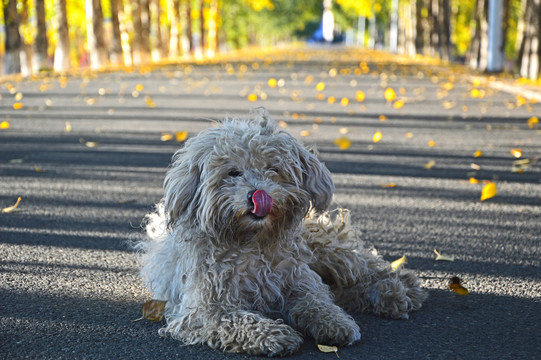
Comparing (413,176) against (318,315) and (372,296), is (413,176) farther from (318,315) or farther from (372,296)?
(318,315)

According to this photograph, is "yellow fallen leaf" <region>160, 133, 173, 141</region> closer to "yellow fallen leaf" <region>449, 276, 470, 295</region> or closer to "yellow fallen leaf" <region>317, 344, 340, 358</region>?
"yellow fallen leaf" <region>449, 276, 470, 295</region>

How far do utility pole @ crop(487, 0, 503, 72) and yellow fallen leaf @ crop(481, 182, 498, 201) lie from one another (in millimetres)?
16811

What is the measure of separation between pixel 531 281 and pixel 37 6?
26.3 meters

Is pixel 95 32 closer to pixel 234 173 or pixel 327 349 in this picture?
pixel 234 173

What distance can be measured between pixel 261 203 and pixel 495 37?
2187 centimetres

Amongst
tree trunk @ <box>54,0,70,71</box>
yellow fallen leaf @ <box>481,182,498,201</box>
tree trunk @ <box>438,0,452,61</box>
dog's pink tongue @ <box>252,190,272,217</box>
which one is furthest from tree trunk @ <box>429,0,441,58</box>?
dog's pink tongue @ <box>252,190,272,217</box>

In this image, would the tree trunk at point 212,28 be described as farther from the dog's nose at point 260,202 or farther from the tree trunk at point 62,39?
the dog's nose at point 260,202

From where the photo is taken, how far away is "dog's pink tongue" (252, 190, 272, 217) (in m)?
3.28

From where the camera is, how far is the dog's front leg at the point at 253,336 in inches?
130

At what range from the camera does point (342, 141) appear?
10398 millimetres

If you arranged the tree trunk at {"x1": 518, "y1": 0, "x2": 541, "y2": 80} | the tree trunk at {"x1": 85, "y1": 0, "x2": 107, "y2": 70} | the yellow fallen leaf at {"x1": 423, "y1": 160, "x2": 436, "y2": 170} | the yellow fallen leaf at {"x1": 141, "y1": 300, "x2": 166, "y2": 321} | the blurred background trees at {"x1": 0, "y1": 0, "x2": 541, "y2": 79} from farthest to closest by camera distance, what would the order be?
the tree trunk at {"x1": 85, "y1": 0, "x2": 107, "y2": 70} → the blurred background trees at {"x1": 0, "y1": 0, "x2": 541, "y2": 79} → the tree trunk at {"x1": 518, "y1": 0, "x2": 541, "y2": 80} → the yellow fallen leaf at {"x1": 423, "y1": 160, "x2": 436, "y2": 170} → the yellow fallen leaf at {"x1": 141, "y1": 300, "x2": 166, "y2": 321}

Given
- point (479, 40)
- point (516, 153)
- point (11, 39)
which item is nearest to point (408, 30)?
point (479, 40)

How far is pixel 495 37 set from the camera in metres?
Answer: 23.4

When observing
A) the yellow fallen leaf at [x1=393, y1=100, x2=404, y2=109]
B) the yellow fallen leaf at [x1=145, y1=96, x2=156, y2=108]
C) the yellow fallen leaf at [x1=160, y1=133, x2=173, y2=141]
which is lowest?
the yellow fallen leaf at [x1=393, y1=100, x2=404, y2=109]
